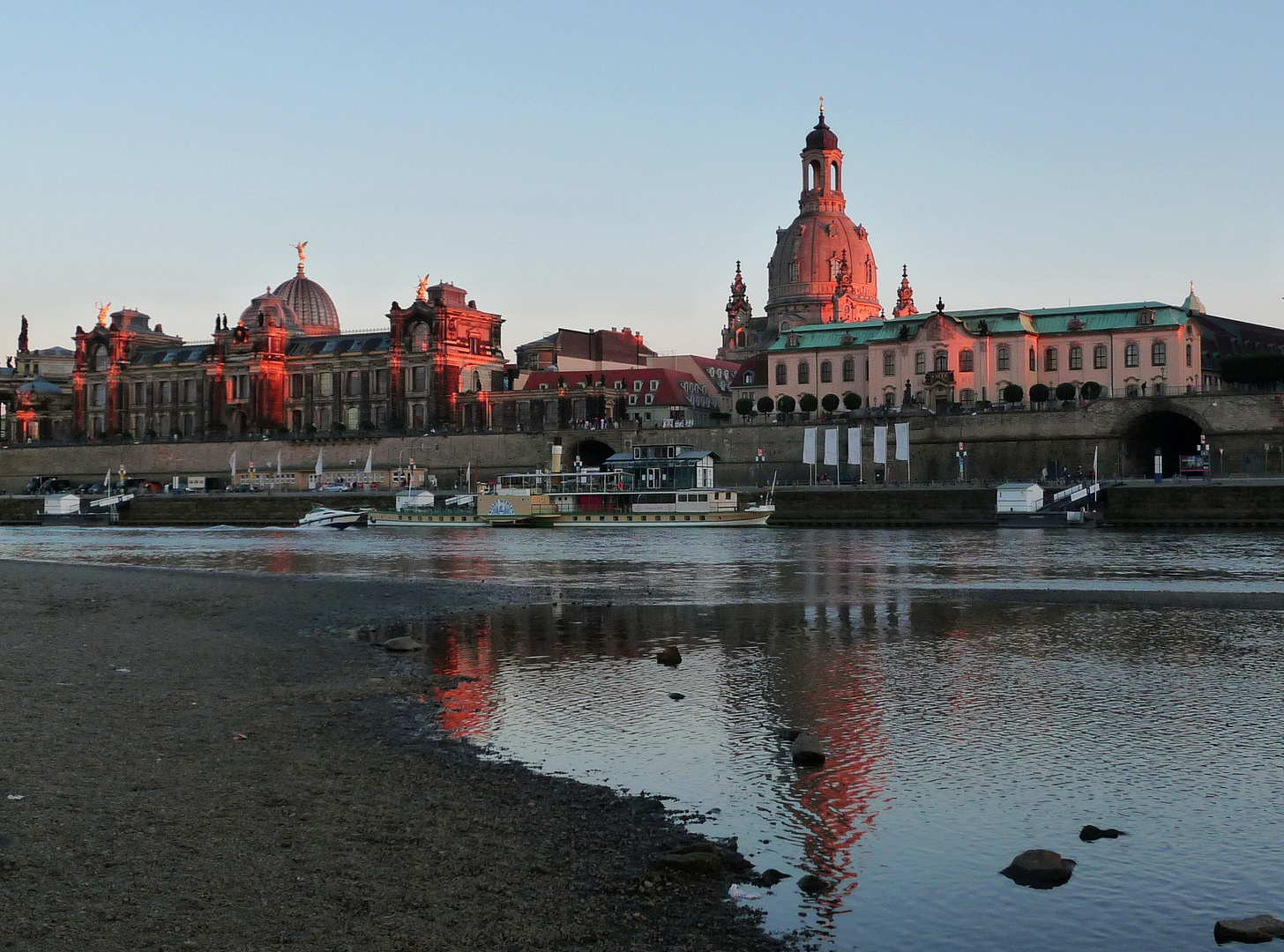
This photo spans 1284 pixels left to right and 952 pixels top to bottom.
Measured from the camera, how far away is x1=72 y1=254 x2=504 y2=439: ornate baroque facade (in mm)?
117062

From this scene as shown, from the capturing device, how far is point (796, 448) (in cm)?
8956

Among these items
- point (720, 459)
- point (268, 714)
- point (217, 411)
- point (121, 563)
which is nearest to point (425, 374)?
point (217, 411)

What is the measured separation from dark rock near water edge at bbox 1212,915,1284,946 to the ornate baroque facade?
10711 centimetres

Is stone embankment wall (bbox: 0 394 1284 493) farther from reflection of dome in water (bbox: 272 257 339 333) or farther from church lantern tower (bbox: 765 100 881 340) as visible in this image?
church lantern tower (bbox: 765 100 881 340)

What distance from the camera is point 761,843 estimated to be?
1049 cm

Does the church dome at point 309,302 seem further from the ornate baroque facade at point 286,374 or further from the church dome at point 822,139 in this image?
the church dome at point 822,139

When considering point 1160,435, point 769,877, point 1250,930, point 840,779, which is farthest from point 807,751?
point 1160,435

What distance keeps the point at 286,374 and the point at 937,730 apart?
4590 inches

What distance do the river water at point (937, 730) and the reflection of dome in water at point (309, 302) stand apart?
375 feet

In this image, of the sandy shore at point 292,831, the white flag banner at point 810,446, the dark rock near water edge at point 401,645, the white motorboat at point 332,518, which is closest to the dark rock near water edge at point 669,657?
the dark rock near water edge at point 401,645

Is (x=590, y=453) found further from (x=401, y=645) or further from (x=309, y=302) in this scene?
(x=401, y=645)

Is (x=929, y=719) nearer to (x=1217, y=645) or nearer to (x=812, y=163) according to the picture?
(x=1217, y=645)

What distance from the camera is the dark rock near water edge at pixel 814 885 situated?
9430 millimetres

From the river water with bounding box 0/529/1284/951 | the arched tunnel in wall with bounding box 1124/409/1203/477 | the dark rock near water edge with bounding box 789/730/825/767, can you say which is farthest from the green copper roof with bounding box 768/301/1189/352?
the dark rock near water edge with bounding box 789/730/825/767
